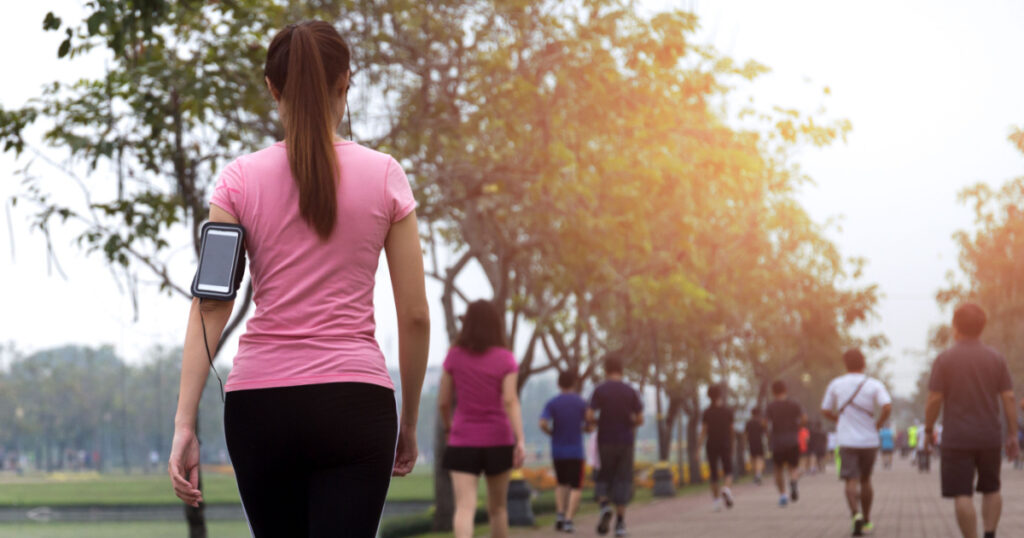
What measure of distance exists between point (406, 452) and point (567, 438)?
470 inches

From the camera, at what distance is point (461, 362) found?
828cm

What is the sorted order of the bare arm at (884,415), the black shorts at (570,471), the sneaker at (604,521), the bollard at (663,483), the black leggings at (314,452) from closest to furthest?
the black leggings at (314,452)
the bare arm at (884,415)
the black shorts at (570,471)
the sneaker at (604,521)
the bollard at (663,483)

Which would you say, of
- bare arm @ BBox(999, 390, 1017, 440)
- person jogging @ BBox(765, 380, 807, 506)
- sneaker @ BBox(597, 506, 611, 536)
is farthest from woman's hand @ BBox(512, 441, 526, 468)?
person jogging @ BBox(765, 380, 807, 506)

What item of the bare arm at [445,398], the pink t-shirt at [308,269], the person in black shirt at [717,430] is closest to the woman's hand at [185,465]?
the pink t-shirt at [308,269]

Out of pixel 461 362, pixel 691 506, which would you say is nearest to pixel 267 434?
pixel 461 362

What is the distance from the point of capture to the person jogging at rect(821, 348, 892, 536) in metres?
12.9

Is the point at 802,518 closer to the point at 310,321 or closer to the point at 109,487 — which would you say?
the point at 310,321

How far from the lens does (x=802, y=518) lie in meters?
17.4

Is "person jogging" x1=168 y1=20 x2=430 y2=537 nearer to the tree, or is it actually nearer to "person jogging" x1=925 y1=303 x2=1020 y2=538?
"person jogging" x1=925 y1=303 x2=1020 y2=538

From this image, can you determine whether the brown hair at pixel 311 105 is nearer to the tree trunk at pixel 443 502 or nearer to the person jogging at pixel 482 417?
the person jogging at pixel 482 417

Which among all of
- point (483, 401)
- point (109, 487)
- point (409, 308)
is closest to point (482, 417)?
point (483, 401)

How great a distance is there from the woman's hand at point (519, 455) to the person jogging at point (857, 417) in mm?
5482

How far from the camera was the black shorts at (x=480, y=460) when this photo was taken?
807 cm

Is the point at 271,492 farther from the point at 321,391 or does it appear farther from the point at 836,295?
the point at 836,295
